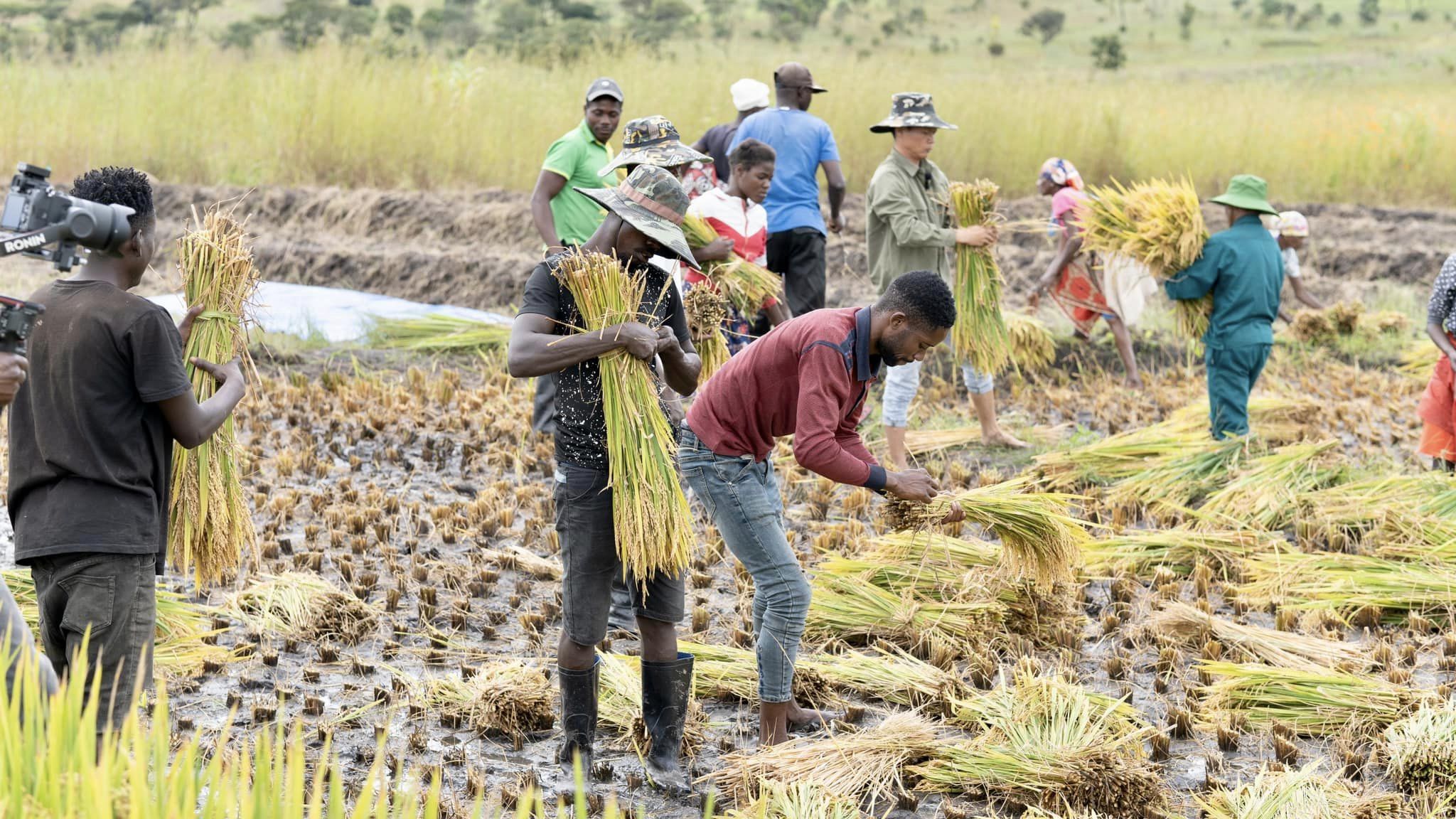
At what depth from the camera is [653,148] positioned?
5.53 metres

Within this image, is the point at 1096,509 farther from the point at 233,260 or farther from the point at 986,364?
the point at 233,260

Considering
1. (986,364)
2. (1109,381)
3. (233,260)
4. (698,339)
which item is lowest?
(1109,381)

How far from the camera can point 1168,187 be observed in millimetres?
7289

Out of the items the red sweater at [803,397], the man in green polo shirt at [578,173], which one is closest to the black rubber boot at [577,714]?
the red sweater at [803,397]

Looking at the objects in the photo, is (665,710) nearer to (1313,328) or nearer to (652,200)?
(652,200)

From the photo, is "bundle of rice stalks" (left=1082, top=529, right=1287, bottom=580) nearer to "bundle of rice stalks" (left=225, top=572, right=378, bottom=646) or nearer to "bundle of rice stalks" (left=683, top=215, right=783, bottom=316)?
"bundle of rice stalks" (left=683, top=215, right=783, bottom=316)

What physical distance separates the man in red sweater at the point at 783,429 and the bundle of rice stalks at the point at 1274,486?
2761mm

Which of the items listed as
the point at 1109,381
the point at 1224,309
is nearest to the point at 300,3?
the point at 1109,381

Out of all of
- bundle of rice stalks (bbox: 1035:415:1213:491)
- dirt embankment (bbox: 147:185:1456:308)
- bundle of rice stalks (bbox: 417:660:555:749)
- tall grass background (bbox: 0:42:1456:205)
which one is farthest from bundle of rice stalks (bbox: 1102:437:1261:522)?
tall grass background (bbox: 0:42:1456:205)

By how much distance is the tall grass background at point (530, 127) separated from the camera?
15102 mm

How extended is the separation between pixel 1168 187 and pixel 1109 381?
2473mm

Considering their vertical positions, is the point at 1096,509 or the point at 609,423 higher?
the point at 609,423

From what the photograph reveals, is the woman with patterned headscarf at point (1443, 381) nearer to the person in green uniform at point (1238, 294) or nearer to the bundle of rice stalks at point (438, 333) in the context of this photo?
the person in green uniform at point (1238, 294)

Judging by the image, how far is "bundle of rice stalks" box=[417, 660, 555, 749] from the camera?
4.30 meters
